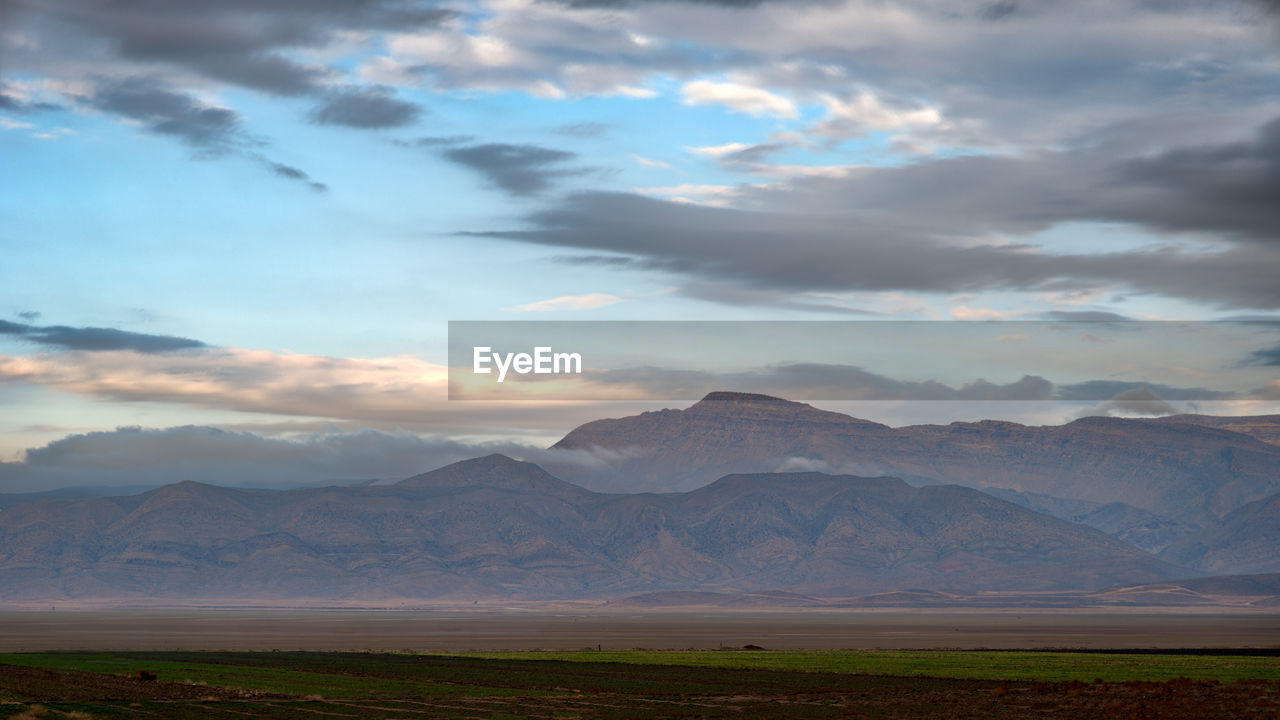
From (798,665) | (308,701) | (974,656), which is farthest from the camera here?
(974,656)

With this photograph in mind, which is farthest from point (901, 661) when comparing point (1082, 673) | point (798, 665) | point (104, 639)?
point (104, 639)

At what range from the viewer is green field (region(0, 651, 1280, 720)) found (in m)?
60.0

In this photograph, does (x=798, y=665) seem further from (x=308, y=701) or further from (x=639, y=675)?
(x=308, y=701)

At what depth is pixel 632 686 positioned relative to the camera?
74312 millimetres

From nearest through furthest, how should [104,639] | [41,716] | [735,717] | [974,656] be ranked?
[41,716]
[735,717]
[974,656]
[104,639]

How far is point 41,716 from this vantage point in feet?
170

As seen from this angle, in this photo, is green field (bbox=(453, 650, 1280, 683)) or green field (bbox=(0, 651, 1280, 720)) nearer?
green field (bbox=(0, 651, 1280, 720))

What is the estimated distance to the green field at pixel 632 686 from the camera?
2363 inches

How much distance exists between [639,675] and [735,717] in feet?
75.9

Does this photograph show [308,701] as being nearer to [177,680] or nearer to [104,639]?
[177,680]

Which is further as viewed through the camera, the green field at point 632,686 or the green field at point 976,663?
the green field at point 976,663

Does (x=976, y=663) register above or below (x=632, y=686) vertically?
below

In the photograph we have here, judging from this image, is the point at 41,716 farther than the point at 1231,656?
No

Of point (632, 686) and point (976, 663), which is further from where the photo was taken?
point (976, 663)
